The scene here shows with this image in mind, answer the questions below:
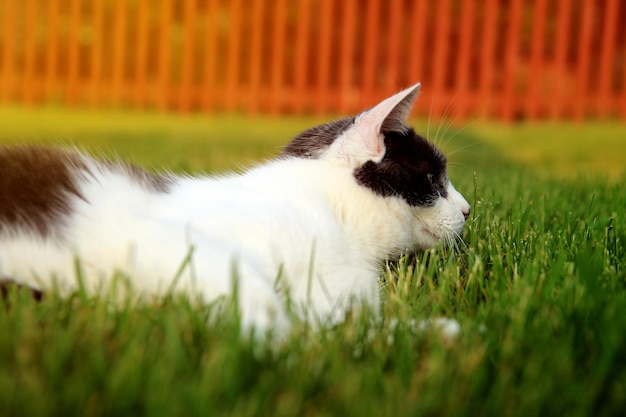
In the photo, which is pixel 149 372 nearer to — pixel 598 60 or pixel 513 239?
pixel 513 239

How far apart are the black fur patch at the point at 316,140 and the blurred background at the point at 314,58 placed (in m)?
5.66

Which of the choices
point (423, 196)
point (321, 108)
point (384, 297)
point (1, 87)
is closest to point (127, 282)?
point (384, 297)

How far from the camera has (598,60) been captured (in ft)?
27.5

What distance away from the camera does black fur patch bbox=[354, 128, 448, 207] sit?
6.78 ft

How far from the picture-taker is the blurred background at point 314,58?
26.7 feet

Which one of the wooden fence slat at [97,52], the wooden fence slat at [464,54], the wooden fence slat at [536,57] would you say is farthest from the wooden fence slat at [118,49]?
the wooden fence slat at [536,57]

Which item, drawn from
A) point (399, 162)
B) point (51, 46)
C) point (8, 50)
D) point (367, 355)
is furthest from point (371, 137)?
point (8, 50)

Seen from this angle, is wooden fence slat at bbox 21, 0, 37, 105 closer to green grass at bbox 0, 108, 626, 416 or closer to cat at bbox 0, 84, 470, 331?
cat at bbox 0, 84, 470, 331

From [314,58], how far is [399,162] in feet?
21.9

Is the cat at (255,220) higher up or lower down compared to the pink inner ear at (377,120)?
lower down

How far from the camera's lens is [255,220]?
1.78 metres

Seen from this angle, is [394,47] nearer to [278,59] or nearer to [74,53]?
[278,59]

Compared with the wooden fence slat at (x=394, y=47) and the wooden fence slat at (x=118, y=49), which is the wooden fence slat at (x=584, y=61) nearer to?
the wooden fence slat at (x=394, y=47)

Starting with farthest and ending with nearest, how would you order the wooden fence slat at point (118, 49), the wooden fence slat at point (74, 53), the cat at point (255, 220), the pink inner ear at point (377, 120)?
the wooden fence slat at point (74, 53) < the wooden fence slat at point (118, 49) < the pink inner ear at point (377, 120) < the cat at point (255, 220)
